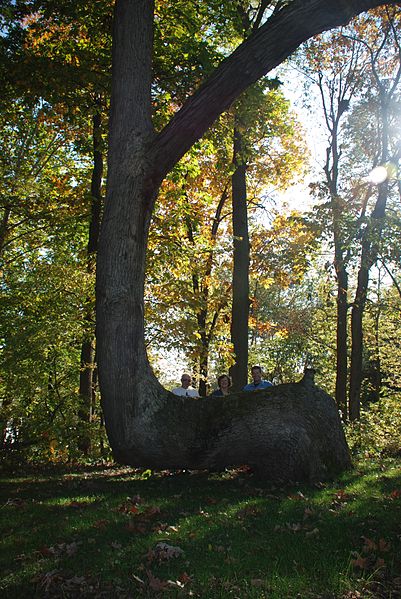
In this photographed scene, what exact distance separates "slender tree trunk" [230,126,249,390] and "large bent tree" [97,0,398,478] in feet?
19.7

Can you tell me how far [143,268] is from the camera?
704 centimetres

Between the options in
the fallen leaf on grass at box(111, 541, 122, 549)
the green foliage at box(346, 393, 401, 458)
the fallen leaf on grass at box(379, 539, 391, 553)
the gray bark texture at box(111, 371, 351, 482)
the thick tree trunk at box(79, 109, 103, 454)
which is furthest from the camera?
the thick tree trunk at box(79, 109, 103, 454)

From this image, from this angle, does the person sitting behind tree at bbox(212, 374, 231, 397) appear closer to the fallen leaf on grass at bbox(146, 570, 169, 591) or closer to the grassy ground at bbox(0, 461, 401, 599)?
the grassy ground at bbox(0, 461, 401, 599)

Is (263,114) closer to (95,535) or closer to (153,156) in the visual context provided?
(153,156)

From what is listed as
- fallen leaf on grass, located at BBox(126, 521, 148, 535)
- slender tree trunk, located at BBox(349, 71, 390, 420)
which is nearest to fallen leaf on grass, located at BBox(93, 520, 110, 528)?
fallen leaf on grass, located at BBox(126, 521, 148, 535)

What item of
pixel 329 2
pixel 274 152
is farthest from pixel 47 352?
pixel 274 152

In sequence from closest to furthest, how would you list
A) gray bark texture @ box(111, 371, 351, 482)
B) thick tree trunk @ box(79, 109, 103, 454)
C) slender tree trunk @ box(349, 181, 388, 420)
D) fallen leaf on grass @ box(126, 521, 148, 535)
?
fallen leaf on grass @ box(126, 521, 148, 535)
gray bark texture @ box(111, 371, 351, 482)
thick tree trunk @ box(79, 109, 103, 454)
slender tree trunk @ box(349, 181, 388, 420)

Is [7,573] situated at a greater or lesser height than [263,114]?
lesser

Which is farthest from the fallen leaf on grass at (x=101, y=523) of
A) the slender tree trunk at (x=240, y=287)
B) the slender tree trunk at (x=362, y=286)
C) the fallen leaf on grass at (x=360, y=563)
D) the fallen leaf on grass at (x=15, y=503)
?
the slender tree trunk at (x=362, y=286)

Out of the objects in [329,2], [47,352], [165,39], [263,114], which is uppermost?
[165,39]

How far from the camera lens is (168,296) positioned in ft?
54.7

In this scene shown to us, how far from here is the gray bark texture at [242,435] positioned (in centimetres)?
696

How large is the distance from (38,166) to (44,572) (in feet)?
64.6

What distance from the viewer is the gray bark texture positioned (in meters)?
6.96
